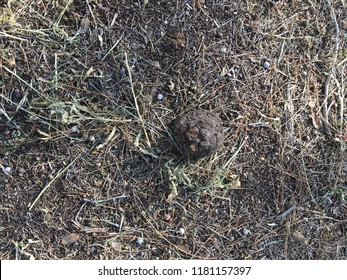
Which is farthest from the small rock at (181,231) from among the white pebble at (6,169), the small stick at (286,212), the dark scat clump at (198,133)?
the white pebble at (6,169)

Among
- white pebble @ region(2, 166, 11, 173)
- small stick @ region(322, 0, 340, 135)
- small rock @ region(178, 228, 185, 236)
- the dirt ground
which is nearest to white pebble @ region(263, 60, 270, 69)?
the dirt ground

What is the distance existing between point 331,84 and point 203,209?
998mm

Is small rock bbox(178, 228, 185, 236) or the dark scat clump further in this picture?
small rock bbox(178, 228, 185, 236)

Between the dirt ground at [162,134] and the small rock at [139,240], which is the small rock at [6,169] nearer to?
the dirt ground at [162,134]

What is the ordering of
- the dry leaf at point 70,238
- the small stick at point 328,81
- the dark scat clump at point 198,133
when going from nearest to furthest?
1. the dark scat clump at point 198,133
2. the dry leaf at point 70,238
3. the small stick at point 328,81

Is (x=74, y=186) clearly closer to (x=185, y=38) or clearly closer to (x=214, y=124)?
(x=214, y=124)

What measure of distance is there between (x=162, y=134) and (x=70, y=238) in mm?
735

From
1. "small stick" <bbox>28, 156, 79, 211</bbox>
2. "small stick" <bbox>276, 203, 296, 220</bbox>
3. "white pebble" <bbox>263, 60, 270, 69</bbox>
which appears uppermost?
"white pebble" <bbox>263, 60, 270, 69</bbox>

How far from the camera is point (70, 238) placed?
206 cm

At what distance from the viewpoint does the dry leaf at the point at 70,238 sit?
2.06 meters

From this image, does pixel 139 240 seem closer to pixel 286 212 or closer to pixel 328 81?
pixel 286 212

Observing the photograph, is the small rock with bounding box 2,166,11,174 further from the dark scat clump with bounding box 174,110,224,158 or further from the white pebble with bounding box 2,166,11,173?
the dark scat clump with bounding box 174,110,224,158

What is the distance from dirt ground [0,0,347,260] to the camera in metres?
2.03

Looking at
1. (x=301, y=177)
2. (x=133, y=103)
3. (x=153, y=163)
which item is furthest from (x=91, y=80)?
(x=301, y=177)
